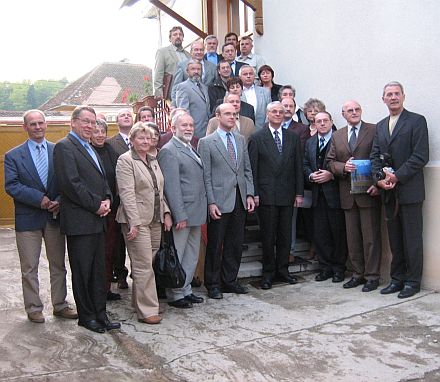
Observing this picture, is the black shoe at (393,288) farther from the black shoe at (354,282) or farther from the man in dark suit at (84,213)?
the man in dark suit at (84,213)

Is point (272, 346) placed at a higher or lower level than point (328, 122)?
lower

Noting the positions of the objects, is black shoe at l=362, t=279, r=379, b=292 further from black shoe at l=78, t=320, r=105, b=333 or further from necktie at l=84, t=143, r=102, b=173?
necktie at l=84, t=143, r=102, b=173

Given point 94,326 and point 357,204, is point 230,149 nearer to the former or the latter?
point 357,204

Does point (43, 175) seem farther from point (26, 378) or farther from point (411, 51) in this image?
point (411, 51)

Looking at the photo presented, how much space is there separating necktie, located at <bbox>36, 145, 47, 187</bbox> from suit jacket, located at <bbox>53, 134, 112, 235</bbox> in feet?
1.33

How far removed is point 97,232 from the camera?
4418 mm

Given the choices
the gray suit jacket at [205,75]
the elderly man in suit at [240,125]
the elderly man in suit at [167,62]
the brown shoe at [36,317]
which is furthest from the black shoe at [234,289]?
the elderly man in suit at [167,62]

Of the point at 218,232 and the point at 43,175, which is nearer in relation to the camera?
the point at 43,175

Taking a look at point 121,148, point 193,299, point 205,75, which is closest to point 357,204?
point 193,299

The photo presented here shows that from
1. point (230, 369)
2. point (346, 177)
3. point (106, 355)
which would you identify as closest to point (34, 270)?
point (106, 355)

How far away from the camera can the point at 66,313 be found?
483 cm

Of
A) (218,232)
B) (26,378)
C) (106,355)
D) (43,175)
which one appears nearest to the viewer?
(26,378)

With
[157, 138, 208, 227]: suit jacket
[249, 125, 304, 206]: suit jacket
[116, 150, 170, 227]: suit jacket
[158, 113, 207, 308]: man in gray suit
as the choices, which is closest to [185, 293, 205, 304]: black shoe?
[158, 113, 207, 308]: man in gray suit

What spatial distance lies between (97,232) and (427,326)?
2.78 metres
